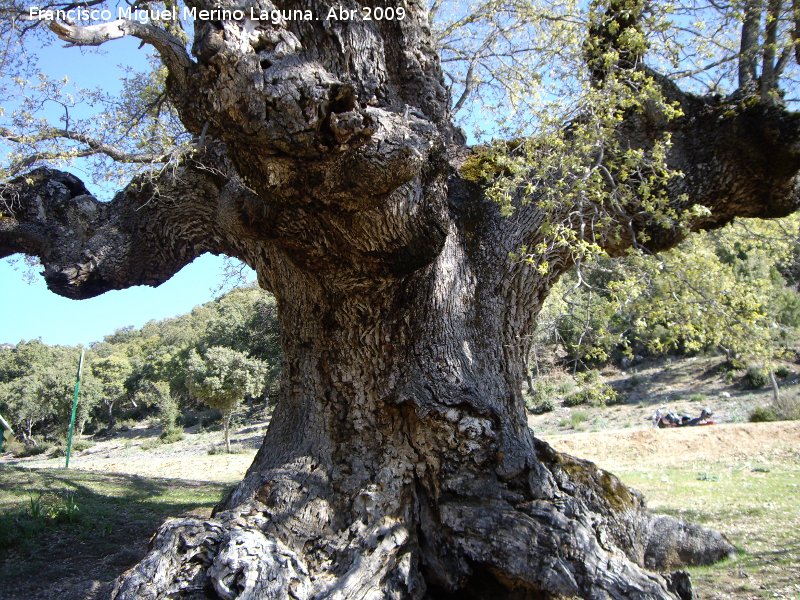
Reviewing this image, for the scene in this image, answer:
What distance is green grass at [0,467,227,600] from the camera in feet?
15.5

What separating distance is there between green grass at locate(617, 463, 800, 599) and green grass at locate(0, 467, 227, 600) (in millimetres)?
4240

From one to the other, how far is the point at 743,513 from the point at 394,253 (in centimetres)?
548

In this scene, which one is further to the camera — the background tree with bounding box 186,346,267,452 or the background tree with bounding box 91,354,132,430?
the background tree with bounding box 91,354,132,430

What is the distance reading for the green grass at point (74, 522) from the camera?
186 inches

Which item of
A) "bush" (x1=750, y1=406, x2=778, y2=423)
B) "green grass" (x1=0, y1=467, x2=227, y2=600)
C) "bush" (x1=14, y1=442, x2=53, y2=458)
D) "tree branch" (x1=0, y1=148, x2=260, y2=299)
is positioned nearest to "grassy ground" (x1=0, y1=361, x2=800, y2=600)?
"green grass" (x1=0, y1=467, x2=227, y2=600)

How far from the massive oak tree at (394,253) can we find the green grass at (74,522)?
177 centimetres

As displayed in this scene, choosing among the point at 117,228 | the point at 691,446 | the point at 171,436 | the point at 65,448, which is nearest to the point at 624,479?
the point at 691,446

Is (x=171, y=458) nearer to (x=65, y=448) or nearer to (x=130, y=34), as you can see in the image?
(x=65, y=448)

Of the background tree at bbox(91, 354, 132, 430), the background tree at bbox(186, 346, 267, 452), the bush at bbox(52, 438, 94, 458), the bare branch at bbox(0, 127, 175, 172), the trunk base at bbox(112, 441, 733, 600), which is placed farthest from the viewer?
the background tree at bbox(91, 354, 132, 430)

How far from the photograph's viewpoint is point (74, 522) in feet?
19.7

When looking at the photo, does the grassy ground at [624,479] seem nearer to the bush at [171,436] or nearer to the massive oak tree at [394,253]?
the massive oak tree at [394,253]

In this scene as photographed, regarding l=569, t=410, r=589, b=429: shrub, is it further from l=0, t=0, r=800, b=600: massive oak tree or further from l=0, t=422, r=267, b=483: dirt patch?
l=0, t=0, r=800, b=600: massive oak tree

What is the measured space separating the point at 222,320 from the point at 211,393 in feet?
38.4

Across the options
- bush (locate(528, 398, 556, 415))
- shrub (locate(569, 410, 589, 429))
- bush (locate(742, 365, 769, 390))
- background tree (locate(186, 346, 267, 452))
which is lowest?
shrub (locate(569, 410, 589, 429))
